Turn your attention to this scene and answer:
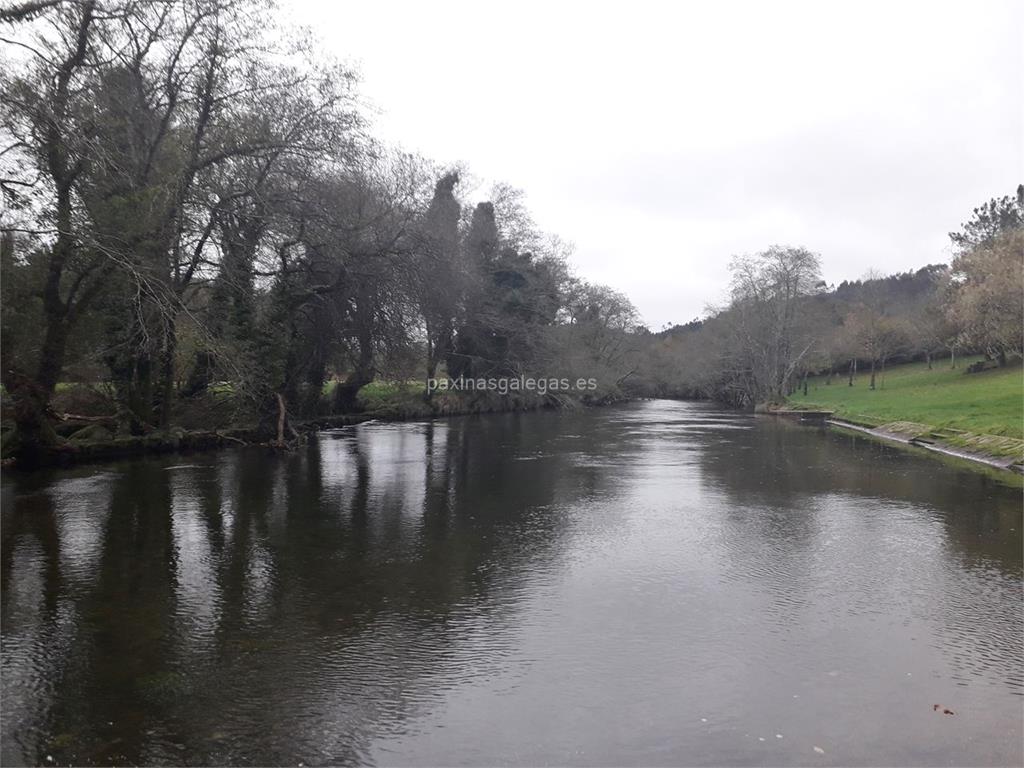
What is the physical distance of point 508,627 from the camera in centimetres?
714

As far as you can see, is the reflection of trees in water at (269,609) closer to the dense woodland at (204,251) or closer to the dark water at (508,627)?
the dark water at (508,627)

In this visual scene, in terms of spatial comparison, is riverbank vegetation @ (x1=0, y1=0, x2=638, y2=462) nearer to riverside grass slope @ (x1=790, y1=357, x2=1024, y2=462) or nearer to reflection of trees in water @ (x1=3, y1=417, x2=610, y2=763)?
reflection of trees in water @ (x1=3, y1=417, x2=610, y2=763)

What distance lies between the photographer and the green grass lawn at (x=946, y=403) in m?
25.2

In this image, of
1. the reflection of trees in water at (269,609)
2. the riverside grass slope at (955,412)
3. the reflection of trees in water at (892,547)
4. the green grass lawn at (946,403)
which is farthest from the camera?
the green grass lawn at (946,403)

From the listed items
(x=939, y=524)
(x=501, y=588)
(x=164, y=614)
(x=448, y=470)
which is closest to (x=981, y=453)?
(x=939, y=524)

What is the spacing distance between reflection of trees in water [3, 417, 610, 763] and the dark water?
34mm

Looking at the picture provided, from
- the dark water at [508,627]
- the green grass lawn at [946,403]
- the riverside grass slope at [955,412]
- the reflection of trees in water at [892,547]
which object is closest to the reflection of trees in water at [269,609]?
the dark water at [508,627]

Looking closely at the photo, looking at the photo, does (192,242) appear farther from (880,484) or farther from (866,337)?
(866,337)

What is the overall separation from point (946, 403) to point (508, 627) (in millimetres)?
31704

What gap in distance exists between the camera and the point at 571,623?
7.25 m

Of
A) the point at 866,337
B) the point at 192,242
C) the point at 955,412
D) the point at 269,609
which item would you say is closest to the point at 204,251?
the point at 192,242

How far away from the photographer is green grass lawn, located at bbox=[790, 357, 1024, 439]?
25.2 metres

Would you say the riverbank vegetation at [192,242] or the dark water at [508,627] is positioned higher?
the riverbank vegetation at [192,242]

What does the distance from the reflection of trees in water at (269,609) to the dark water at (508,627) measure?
0.11ft
